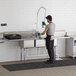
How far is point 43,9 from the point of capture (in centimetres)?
919

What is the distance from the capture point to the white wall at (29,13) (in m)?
8.70

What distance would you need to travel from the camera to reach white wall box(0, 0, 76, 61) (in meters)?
8.70

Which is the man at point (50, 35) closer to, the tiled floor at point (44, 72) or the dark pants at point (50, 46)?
the dark pants at point (50, 46)

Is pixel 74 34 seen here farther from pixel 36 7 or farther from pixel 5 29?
pixel 5 29

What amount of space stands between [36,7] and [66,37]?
1333 mm

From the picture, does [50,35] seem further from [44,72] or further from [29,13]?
[44,72]

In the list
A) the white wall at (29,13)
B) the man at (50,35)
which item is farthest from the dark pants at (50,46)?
the white wall at (29,13)

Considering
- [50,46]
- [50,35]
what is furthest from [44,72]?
[50,35]

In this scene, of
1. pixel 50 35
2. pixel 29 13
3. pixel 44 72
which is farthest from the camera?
pixel 29 13

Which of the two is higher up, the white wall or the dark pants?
the white wall

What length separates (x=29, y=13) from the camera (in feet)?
29.5

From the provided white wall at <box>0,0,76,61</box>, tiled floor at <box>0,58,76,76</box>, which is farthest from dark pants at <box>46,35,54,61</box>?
white wall at <box>0,0,76,61</box>

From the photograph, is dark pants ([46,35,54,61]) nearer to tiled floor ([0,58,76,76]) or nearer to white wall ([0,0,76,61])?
tiled floor ([0,58,76,76])

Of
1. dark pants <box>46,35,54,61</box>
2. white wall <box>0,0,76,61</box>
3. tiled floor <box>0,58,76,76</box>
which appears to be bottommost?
tiled floor <box>0,58,76,76</box>
